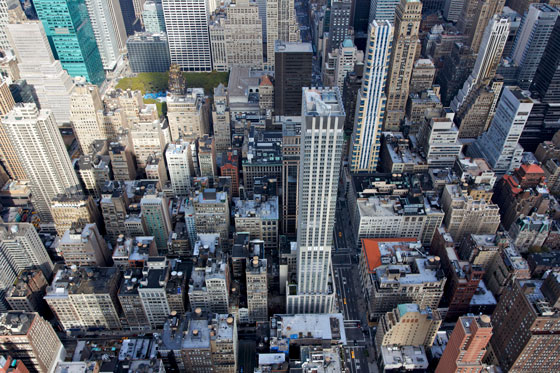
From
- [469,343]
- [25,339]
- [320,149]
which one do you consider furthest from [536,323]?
[25,339]

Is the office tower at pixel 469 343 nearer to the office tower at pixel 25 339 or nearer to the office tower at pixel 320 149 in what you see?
the office tower at pixel 320 149

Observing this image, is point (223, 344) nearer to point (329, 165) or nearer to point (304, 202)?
point (304, 202)

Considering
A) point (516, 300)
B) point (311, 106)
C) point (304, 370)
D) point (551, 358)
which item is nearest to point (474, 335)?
point (516, 300)

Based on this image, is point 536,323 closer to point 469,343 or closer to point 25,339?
point 469,343

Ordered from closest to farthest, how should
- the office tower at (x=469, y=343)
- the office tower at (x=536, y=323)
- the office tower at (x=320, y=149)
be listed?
the office tower at (x=469, y=343) < the office tower at (x=320, y=149) < the office tower at (x=536, y=323)

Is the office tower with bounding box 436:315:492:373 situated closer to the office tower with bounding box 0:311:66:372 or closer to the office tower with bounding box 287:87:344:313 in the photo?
the office tower with bounding box 287:87:344:313

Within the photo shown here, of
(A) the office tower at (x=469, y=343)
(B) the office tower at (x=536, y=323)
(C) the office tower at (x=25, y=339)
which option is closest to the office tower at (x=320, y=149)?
(A) the office tower at (x=469, y=343)
